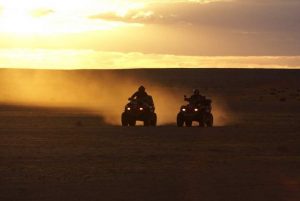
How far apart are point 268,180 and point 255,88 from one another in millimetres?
115812

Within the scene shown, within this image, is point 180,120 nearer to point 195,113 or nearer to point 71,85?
point 195,113

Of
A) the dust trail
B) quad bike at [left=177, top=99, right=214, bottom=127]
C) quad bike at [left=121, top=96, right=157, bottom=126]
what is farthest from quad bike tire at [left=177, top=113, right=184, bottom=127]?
the dust trail

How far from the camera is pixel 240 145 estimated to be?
102ft

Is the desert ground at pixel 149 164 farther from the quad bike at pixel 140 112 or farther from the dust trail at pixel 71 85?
the dust trail at pixel 71 85

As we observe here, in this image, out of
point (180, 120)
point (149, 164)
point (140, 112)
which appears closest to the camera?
point (149, 164)

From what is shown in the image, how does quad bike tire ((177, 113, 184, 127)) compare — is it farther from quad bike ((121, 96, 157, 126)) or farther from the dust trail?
the dust trail

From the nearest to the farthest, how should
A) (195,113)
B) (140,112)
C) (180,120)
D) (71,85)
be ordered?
(195,113) < (180,120) < (140,112) < (71,85)

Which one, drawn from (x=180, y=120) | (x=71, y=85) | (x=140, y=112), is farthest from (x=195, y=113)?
(x=71, y=85)

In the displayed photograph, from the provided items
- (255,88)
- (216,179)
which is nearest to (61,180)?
(216,179)

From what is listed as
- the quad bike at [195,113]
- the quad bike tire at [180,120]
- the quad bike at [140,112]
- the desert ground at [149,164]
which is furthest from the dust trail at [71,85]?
the desert ground at [149,164]

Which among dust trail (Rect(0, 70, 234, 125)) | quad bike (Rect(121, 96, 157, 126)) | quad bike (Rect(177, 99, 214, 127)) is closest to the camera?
quad bike (Rect(177, 99, 214, 127))

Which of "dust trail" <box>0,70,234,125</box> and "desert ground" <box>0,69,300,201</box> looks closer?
"desert ground" <box>0,69,300,201</box>

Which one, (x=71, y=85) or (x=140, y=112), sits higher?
(x=71, y=85)

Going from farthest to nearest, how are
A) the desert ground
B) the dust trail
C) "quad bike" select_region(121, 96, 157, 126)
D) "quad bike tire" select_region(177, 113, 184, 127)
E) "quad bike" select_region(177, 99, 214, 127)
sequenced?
the dust trail, "quad bike" select_region(121, 96, 157, 126), "quad bike tire" select_region(177, 113, 184, 127), "quad bike" select_region(177, 99, 214, 127), the desert ground
